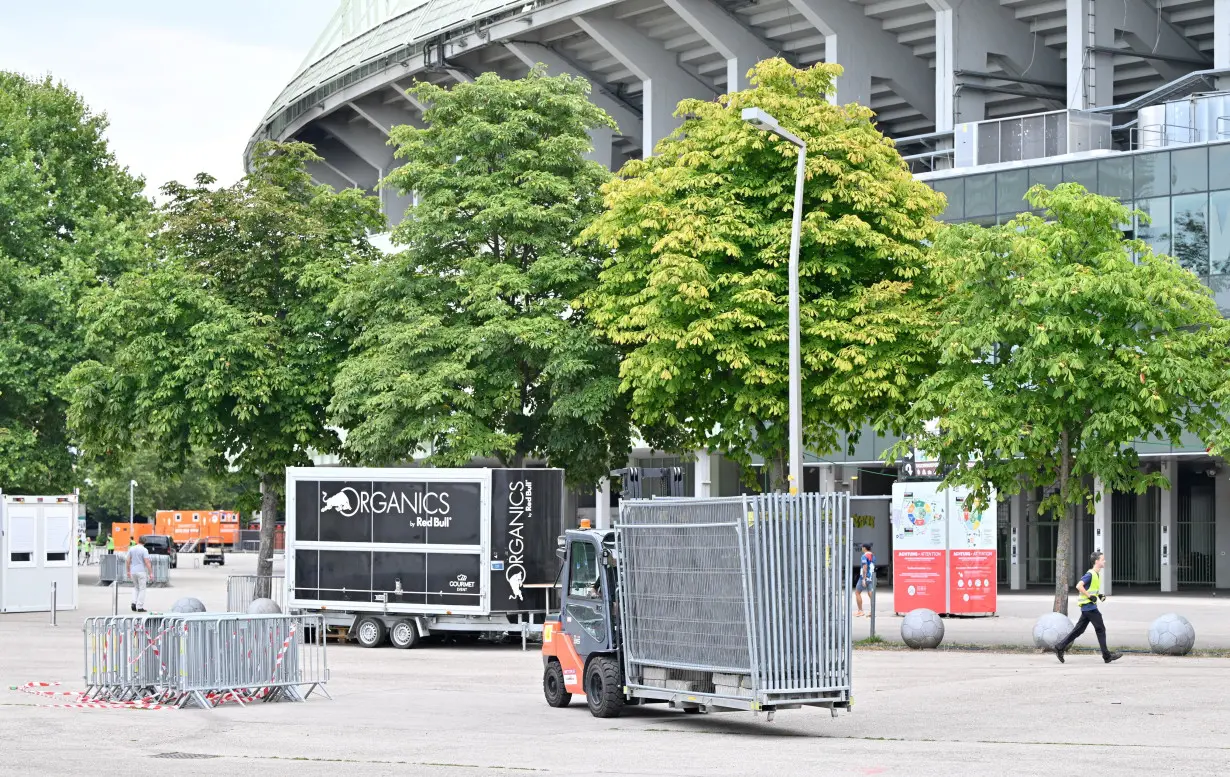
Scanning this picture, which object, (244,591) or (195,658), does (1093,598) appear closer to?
(195,658)

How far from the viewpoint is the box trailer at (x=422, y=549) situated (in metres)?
28.8

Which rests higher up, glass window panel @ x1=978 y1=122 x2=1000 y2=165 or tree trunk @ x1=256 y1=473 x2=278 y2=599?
glass window panel @ x1=978 y1=122 x2=1000 y2=165

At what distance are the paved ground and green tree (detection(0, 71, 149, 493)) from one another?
21.7 meters

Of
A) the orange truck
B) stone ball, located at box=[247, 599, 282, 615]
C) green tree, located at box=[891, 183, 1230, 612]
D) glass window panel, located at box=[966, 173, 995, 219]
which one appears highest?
glass window panel, located at box=[966, 173, 995, 219]

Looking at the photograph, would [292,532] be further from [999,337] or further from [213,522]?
[213,522]

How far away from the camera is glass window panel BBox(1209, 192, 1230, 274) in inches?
1736

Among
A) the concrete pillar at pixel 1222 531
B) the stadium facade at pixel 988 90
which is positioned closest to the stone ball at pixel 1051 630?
the stadium facade at pixel 988 90

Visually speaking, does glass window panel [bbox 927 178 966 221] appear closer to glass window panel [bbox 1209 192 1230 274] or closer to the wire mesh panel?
glass window panel [bbox 1209 192 1230 274]

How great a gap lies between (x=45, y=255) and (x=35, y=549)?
1078 cm

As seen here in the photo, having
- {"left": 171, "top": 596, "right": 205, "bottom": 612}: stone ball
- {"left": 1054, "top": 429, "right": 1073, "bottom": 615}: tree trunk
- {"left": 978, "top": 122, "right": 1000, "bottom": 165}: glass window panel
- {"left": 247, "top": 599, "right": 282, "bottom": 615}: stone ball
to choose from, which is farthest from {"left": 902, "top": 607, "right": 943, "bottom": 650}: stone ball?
{"left": 978, "top": 122, "right": 1000, "bottom": 165}: glass window panel

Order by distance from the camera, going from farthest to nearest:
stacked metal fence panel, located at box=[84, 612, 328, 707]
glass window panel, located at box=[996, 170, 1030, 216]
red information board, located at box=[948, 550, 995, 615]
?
glass window panel, located at box=[996, 170, 1030, 216] → red information board, located at box=[948, 550, 995, 615] → stacked metal fence panel, located at box=[84, 612, 328, 707]

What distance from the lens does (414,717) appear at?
1786 cm

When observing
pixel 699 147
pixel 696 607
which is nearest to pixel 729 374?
pixel 699 147

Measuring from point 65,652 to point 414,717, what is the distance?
12469 millimetres
